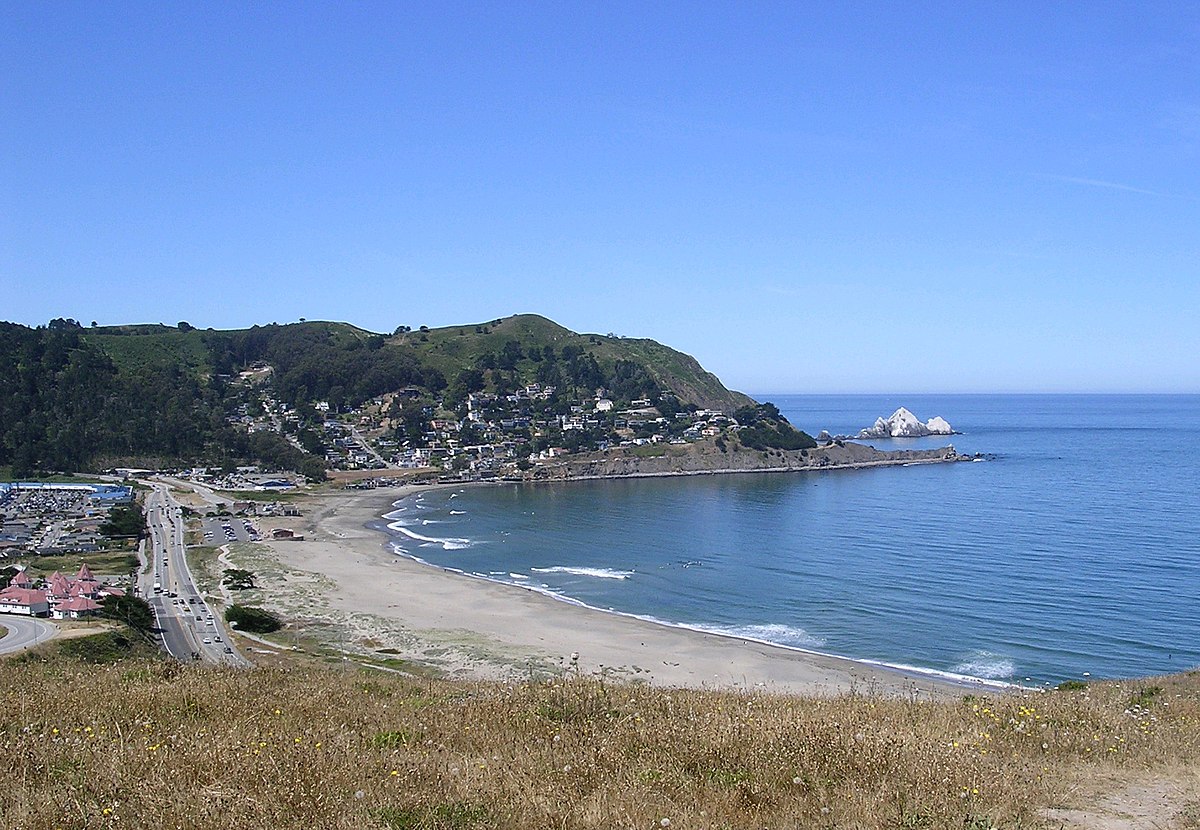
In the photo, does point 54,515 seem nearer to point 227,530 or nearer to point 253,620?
point 227,530

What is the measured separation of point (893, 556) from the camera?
166 feet

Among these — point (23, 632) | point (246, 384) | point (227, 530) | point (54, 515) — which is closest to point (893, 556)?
point (23, 632)

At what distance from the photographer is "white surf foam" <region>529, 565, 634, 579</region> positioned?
164 feet

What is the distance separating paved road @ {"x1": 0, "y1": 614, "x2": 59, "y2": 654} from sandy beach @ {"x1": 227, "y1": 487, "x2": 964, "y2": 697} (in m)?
9.47

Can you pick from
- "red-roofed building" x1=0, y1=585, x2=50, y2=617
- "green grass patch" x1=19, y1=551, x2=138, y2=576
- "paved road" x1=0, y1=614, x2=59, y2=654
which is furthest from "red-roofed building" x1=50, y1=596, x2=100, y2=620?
"green grass patch" x1=19, y1=551, x2=138, y2=576

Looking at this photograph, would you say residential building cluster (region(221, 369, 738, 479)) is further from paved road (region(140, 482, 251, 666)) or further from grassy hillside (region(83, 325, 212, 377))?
paved road (region(140, 482, 251, 666))

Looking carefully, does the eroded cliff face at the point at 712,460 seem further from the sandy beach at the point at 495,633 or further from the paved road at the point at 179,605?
the sandy beach at the point at 495,633

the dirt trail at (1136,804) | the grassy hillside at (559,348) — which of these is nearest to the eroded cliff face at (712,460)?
the grassy hillside at (559,348)

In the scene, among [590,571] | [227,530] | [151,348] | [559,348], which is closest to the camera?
[590,571]

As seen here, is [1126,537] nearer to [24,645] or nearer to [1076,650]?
[1076,650]

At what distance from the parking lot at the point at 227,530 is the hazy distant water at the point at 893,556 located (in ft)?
38.5

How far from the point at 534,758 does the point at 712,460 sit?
4248 inches

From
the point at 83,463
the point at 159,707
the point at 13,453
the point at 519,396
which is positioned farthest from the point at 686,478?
the point at 159,707

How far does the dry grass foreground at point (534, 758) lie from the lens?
512 centimetres
